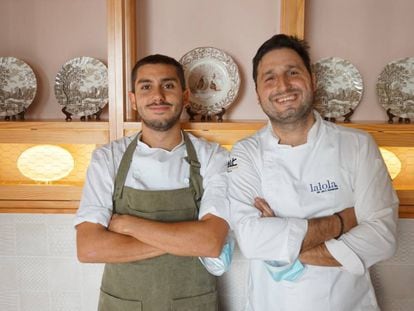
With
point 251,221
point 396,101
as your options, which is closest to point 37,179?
point 251,221

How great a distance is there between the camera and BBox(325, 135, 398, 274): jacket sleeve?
1204 mm

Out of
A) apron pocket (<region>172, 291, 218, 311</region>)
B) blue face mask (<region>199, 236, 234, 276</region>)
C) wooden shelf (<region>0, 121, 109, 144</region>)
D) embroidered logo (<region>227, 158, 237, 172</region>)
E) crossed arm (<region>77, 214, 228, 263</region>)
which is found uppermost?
wooden shelf (<region>0, 121, 109, 144</region>)

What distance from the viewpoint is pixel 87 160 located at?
1.89 m

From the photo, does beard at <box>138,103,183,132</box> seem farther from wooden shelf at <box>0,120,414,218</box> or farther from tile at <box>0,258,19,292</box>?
tile at <box>0,258,19,292</box>

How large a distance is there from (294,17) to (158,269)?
3.77 feet

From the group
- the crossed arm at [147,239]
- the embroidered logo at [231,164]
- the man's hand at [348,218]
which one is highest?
the embroidered logo at [231,164]

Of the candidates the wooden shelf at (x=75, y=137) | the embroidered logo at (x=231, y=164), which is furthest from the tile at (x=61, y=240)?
the embroidered logo at (x=231, y=164)

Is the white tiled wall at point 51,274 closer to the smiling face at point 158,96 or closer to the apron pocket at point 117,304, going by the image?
the apron pocket at point 117,304

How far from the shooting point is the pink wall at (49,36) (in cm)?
202

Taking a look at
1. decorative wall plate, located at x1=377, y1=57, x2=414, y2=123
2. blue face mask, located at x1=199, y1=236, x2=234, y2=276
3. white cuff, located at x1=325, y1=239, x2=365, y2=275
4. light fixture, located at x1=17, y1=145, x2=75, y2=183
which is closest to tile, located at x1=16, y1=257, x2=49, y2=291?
light fixture, located at x1=17, y1=145, x2=75, y2=183

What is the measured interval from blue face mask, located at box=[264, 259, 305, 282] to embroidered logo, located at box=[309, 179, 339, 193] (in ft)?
0.78

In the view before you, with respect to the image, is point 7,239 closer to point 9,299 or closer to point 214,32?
point 9,299

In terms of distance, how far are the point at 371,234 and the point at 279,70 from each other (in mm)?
613

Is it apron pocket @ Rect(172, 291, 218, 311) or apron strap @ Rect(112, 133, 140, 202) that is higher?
apron strap @ Rect(112, 133, 140, 202)
